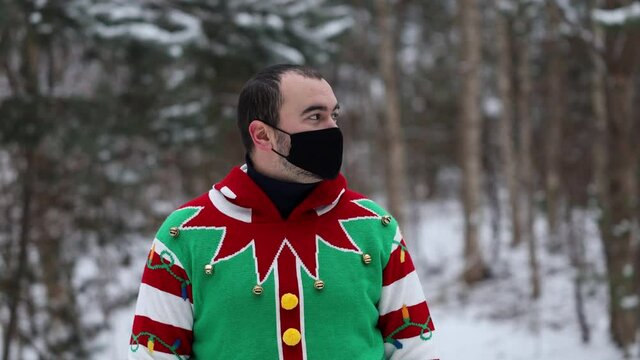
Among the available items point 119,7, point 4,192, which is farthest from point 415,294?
point 4,192

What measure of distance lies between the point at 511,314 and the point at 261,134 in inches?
393

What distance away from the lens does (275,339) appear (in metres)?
1.81

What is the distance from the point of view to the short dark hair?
191cm

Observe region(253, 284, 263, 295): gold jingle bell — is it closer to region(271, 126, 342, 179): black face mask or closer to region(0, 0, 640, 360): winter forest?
region(271, 126, 342, 179): black face mask

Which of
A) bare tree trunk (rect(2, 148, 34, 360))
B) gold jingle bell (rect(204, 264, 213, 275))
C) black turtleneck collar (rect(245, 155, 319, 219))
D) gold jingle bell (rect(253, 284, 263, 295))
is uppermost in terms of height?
black turtleneck collar (rect(245, 155, 319, 219))

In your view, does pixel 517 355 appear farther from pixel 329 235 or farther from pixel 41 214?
pixel 329 235

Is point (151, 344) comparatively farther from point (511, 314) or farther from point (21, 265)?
point (511, 314)

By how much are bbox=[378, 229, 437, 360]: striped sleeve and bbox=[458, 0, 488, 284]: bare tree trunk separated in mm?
11142

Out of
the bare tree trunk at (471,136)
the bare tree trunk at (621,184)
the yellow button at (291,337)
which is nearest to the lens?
the yellow button at (291,337)

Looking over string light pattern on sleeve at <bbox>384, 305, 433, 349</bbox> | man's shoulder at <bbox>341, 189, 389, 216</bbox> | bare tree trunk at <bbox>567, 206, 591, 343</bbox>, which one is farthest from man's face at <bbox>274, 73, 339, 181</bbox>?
bare tree trunk at <bbox>567, 206, 591, 343</bbox>

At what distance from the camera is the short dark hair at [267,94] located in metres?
1.91

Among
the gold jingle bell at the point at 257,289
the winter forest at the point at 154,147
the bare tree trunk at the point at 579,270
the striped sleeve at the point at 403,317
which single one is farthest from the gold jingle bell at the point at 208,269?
the bare tree trunk at the point at 579,270

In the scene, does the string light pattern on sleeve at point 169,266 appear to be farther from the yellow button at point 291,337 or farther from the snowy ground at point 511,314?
the snowy ground at point 511,314

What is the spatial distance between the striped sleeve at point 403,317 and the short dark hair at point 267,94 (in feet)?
1.80
